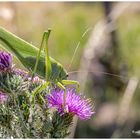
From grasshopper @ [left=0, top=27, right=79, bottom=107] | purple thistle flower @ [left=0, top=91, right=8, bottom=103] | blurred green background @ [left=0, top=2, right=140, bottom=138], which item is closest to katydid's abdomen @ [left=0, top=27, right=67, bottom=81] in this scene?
grasshopper @ [left=0, top=27, right=79, bottom=107]

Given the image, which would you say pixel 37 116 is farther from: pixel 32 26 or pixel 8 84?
pixel 32 26

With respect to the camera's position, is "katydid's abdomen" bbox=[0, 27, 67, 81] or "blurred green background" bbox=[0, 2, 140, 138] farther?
"blurred green background" bbox=[0, 2, 140, 138]

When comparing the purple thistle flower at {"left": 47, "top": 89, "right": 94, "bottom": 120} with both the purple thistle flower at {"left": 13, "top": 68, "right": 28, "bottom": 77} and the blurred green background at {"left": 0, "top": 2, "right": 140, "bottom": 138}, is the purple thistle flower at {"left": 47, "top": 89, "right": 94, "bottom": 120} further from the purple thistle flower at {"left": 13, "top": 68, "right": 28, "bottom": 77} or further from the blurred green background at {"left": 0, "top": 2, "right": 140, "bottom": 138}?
the blurred green background at {"left": 0, "top": 2, "right": 140, "bottom": 138}

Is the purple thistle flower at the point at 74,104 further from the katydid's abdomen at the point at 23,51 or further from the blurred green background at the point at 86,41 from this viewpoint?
the blurred green background at the point at 86,41

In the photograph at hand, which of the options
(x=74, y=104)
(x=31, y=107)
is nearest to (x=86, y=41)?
(x=74, y=104)

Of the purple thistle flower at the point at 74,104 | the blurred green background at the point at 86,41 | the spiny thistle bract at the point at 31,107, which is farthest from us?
the blurred green background at the point at 86,41

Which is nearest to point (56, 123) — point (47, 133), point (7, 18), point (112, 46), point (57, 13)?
point (47, 133)

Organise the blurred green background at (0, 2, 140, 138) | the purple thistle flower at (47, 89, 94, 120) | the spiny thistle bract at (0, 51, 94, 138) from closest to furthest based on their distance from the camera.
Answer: the spiny thistle bract at (0, 51, 94, 138) → the purple thistle flower at (47, 89, 94, 120) → the blurred green background at (0, 2, 140, 138)

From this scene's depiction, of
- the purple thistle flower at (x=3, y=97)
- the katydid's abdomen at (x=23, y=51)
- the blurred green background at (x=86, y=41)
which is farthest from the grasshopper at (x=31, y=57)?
the blurred green background at (x=86, y=41)
